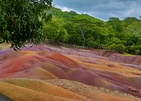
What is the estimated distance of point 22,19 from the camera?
1336 centimetres

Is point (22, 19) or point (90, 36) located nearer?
point (22, 19)

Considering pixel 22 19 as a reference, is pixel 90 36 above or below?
below

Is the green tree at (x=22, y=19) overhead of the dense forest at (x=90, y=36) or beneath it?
overhead

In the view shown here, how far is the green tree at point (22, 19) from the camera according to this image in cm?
1262

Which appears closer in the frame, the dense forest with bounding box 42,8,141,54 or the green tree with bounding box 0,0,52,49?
the green tree with bounding box 0,0,52,49

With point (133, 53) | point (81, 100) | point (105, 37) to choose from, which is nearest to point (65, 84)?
point (81, 100)

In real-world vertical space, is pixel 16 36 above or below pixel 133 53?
above

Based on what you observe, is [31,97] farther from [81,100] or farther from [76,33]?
[76,33]

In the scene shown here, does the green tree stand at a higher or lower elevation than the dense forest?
higher

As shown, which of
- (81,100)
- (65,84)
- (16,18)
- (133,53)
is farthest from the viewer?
(133,53)

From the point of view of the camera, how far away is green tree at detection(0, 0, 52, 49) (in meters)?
12.6

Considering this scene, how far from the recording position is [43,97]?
14.5 m

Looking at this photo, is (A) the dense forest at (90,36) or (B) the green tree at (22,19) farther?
(A) the dense forest at (90,36)

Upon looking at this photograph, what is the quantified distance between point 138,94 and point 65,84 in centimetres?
772
